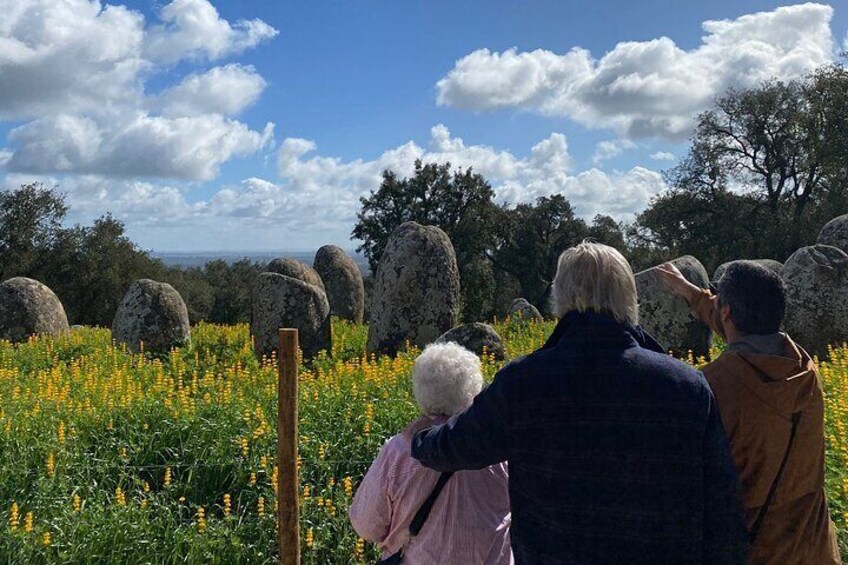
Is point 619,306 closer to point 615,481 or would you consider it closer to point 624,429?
point 624,429

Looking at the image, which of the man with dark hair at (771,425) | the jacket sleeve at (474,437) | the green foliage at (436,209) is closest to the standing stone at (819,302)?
the man with dark hair at (771,425)

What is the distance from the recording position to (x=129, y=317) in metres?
14.5

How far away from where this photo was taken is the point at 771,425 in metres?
2.91

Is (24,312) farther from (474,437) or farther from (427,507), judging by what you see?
(474,437)

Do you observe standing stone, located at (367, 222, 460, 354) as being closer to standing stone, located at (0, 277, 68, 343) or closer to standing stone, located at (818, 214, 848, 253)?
standing stone, located at (818, 214, 848, 253)

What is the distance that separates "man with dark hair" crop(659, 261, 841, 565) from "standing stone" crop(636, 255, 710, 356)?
903 centimetres

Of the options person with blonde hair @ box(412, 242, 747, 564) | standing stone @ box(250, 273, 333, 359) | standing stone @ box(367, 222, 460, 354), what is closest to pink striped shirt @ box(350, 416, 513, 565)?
person with blonde hair @ box(412, 242, 747, 564)

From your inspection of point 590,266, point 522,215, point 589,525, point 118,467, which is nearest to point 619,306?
point 590,266

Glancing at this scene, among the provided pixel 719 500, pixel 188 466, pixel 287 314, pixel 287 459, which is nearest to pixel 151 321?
pixel 287 314

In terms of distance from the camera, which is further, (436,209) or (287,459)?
(436,209)

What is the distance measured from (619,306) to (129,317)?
13556 millimetres

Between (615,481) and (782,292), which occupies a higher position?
(782,292)

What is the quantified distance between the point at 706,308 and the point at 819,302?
9.92 meters

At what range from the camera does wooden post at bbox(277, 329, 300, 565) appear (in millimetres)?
4238
